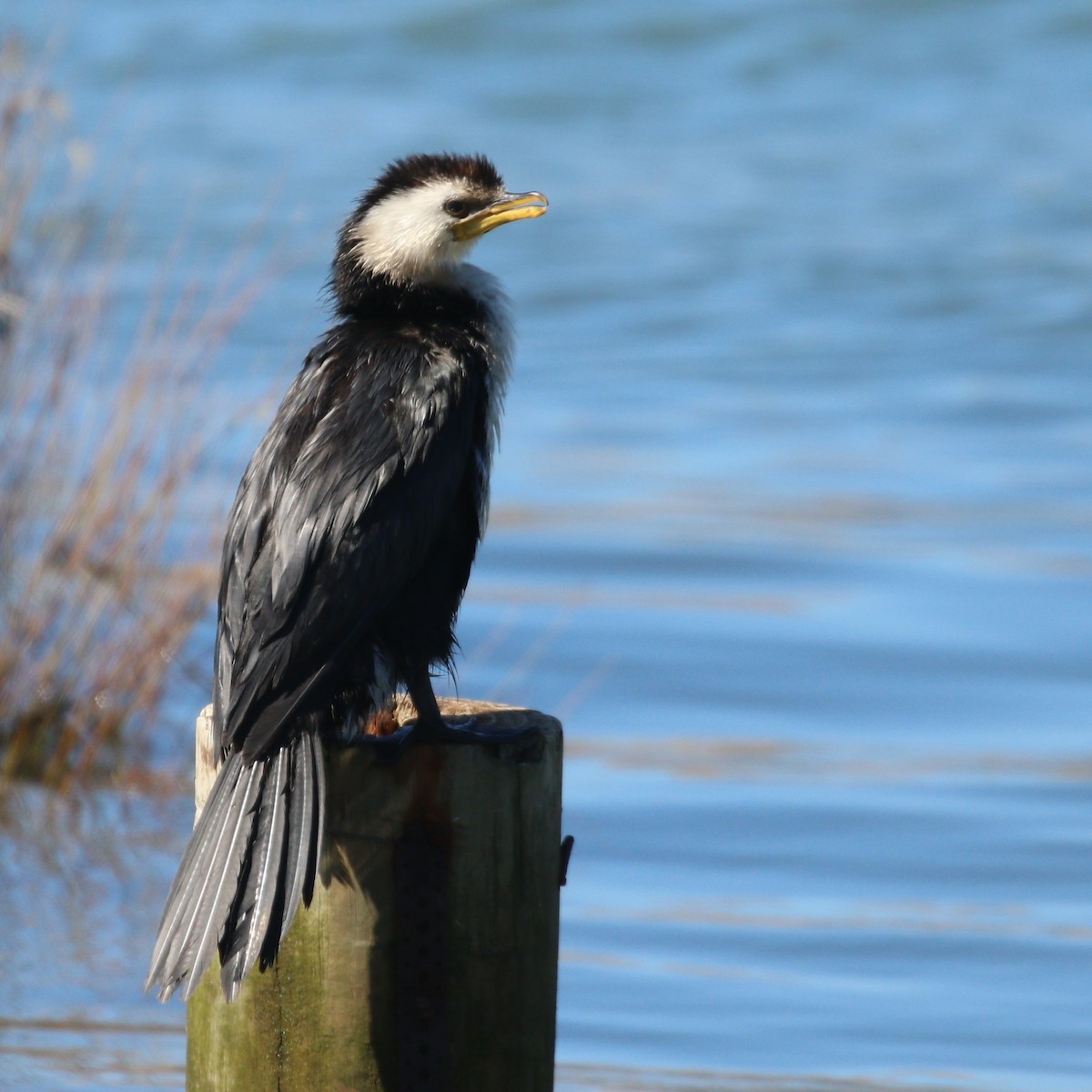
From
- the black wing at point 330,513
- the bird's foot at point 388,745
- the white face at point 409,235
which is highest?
the white face at point 409,235

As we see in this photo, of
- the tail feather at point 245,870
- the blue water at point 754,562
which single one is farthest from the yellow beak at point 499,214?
the blue water at point 754,562

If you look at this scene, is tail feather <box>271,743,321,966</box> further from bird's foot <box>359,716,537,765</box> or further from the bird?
bird's foot <box>359,716,537,765</box>

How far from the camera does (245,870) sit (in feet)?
8.91

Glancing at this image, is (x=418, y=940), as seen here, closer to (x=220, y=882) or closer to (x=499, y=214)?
(x=220, y=882)

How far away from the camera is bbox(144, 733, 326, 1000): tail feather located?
8.71ft

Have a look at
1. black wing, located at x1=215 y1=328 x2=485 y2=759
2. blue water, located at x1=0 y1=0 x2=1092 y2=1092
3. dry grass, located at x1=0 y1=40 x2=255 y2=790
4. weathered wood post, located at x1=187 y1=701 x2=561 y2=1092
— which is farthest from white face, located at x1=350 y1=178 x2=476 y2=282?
dry grass, located at x1=0 y1=40 x2=255 y2=790

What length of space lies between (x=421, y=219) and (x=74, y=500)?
2.29 meters

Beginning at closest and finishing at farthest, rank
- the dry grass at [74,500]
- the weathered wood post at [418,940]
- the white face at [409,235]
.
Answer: the weathered wood post at [418,940] → the white face at [409,235] → the dry grass at [74,500]

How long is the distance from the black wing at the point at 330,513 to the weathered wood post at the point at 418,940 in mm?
150

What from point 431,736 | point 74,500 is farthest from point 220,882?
point 74,500

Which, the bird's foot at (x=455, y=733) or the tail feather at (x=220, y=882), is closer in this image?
the tail feather at (x=220, y=882)

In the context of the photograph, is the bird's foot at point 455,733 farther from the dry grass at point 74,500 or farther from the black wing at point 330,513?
the dry grass at point 74,500

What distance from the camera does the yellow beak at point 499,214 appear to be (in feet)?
11.2

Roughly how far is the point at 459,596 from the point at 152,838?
7.31 ft
